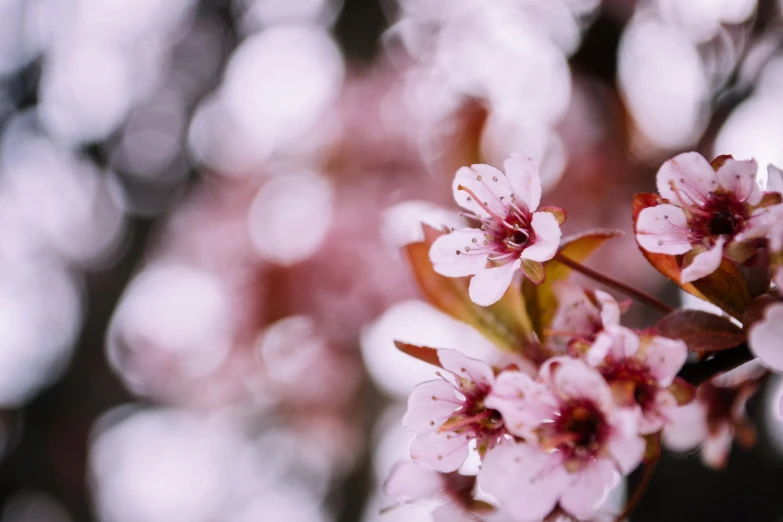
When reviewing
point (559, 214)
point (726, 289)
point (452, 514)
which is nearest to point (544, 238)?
point (559, 214)

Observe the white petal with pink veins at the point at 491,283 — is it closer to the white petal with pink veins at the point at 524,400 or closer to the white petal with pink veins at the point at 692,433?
the white petal with pink veins at the point at 524,400

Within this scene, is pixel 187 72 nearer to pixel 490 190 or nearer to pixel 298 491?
pixel 298 491

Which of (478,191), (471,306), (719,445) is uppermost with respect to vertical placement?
(478,191)

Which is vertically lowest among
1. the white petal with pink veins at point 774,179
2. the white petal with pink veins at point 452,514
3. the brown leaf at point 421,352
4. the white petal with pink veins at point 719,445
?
the white petal with pink veins at point 719,445

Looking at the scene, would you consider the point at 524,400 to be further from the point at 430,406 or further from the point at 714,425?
the point at 714,425

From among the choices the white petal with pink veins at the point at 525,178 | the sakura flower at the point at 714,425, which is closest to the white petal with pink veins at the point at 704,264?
the white petal with pink veins at the point at 525,178

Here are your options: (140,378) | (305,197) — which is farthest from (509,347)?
(140,378)
